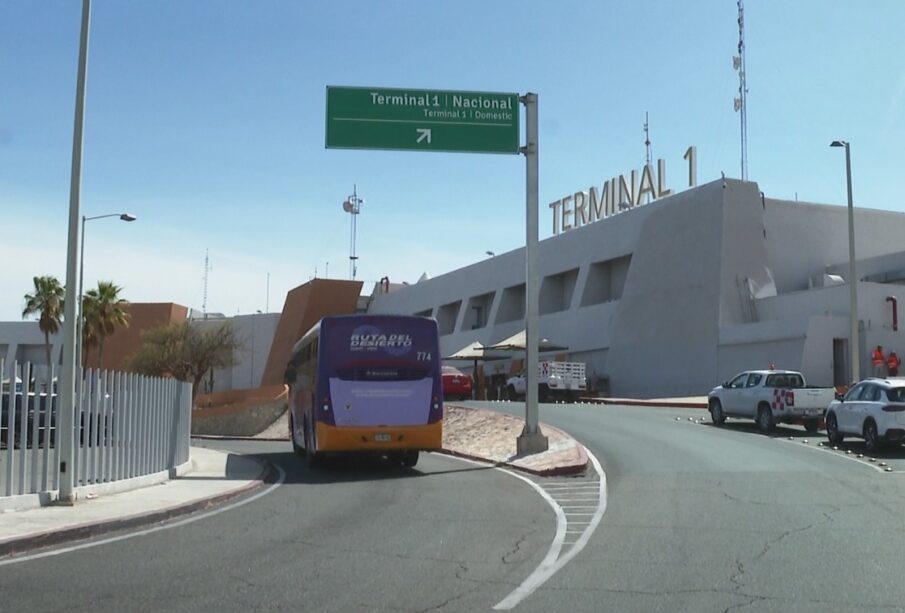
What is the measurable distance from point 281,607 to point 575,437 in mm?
17907

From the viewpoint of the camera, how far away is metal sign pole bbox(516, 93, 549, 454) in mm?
22000

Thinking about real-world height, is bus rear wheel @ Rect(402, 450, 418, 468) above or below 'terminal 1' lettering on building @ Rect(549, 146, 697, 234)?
below

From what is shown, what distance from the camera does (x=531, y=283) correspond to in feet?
73.7

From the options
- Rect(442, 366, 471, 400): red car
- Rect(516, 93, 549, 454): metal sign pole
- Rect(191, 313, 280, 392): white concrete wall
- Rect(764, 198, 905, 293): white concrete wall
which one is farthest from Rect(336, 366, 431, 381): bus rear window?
Rect(191, 313, 280, 392): white concrete wall

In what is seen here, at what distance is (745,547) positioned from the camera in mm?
10289

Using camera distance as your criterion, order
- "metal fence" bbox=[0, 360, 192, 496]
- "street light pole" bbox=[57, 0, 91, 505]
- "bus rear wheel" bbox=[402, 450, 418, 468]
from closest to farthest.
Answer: "metal fence" bbox=[0, 360, 192, 496]
"street light pole" bbox=[57, 0, 91, 505]
"bus rear wheel" bbox=[402, 450, 418, 468]

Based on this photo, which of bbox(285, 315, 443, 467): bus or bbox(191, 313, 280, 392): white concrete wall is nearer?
bbox(285, 315, 443, 467): bus

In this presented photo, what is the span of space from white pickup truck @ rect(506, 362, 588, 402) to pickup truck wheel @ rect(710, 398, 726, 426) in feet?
48.8

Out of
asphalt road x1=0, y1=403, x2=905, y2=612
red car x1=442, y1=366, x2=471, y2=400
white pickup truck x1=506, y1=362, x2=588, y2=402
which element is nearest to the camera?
asphalt road x1=0, y1=403, x2=905, y2=612

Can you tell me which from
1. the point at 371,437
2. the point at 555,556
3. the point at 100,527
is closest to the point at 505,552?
the point at 555,556

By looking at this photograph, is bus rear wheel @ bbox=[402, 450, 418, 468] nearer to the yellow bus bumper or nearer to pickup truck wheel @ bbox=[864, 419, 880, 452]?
the yellow bus bumper

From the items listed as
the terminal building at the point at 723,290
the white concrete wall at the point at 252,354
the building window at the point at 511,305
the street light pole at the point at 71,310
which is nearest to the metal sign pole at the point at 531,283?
the street light pole at the point at 71,310

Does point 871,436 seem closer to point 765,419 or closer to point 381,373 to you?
point 765,419

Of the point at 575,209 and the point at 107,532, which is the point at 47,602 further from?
the point at 575,209
